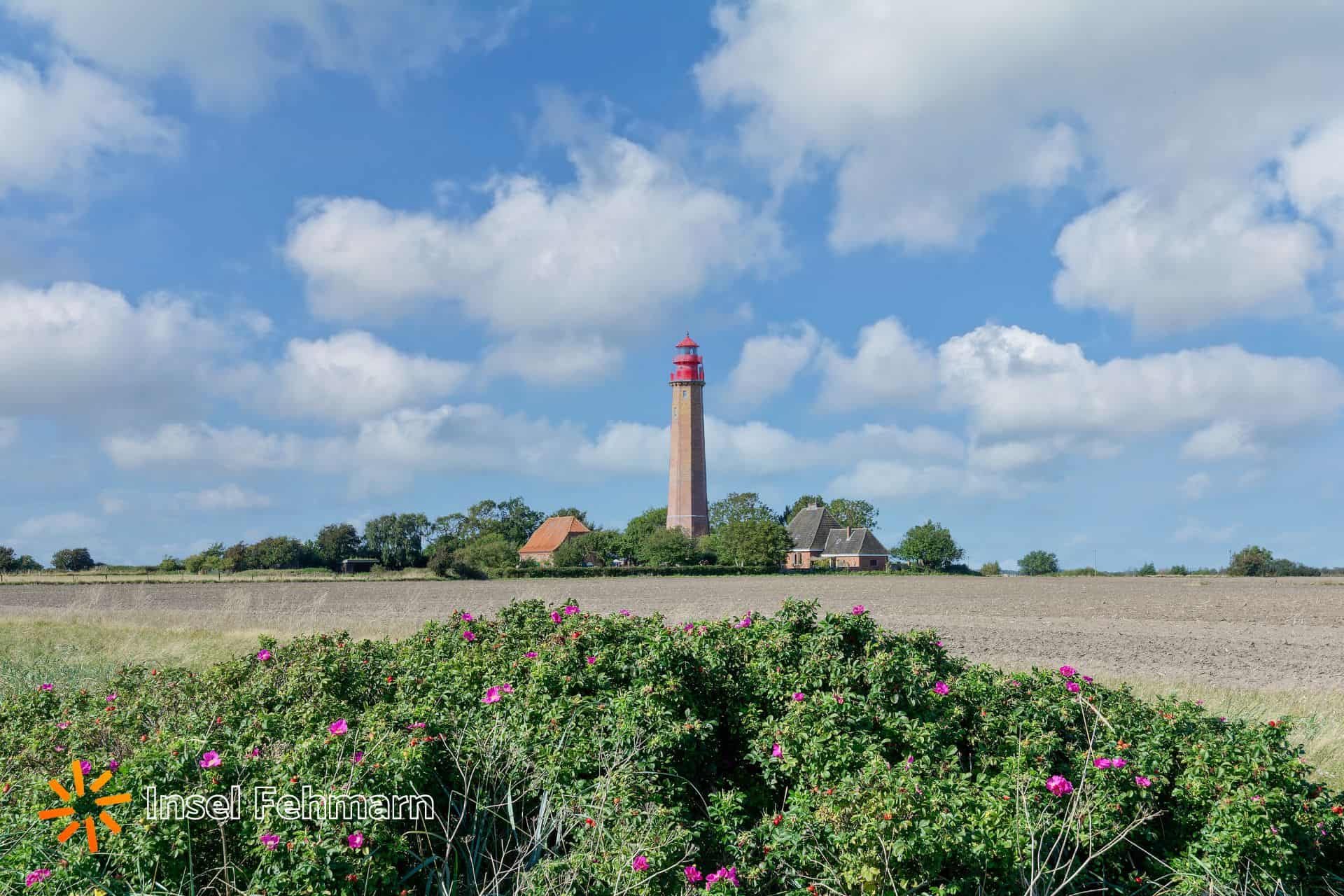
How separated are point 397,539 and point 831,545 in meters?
57.2

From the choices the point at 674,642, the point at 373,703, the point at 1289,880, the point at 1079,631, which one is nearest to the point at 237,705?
the point at 373,703

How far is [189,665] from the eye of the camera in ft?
39.7

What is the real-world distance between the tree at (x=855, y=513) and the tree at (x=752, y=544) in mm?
44215

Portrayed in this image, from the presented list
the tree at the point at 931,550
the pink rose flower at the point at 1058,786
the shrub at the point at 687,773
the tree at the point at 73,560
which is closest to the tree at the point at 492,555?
the tree at the point at 73,560

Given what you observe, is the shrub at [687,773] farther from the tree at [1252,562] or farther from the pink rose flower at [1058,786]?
the tree at [1252,562]

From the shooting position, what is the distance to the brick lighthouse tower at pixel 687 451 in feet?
315

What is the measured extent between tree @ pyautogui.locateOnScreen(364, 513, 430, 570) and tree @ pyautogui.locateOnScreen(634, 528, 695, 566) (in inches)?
1118

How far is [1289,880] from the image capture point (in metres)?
4.95

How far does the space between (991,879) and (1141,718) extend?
206cm

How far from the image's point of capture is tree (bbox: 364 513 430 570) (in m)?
102

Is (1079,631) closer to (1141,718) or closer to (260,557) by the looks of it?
(1141,718)

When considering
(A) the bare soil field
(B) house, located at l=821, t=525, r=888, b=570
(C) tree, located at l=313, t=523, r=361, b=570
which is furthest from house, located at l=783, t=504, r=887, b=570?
(C) tree, located at l=313, t=523, r=361, b=570

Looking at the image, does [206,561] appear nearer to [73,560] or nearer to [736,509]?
[73,560]

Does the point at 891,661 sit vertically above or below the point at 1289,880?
above
